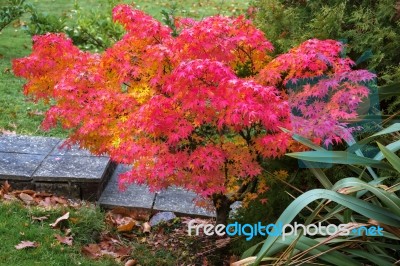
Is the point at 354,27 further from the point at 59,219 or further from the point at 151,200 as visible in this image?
the point at 59,219

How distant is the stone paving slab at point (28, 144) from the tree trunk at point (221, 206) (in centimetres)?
170

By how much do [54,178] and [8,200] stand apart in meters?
0.40

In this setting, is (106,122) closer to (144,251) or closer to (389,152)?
(144,251)

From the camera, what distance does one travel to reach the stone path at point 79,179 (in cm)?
436

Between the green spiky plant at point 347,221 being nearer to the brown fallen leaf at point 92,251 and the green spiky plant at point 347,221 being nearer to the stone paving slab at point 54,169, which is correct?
the brown fallen leaf at point 92,251

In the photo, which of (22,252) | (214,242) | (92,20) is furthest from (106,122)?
(92,20)

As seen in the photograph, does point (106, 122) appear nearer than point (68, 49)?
Yes

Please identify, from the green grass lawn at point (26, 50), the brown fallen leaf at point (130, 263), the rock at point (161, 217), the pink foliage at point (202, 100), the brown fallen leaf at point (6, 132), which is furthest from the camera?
the green grass lawn at point (26, 50)

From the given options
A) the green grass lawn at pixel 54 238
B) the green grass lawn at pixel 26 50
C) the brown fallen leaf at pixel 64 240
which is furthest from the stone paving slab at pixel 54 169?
the green grass lawn at pixel 26 50

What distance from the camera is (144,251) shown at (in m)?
3.81

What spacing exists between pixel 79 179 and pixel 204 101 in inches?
67.6

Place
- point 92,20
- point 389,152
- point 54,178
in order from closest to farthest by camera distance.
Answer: point 389,152, point 54,178, point 92,20

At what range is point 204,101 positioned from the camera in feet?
9.75

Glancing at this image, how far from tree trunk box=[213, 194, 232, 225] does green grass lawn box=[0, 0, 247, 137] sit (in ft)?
7.55
